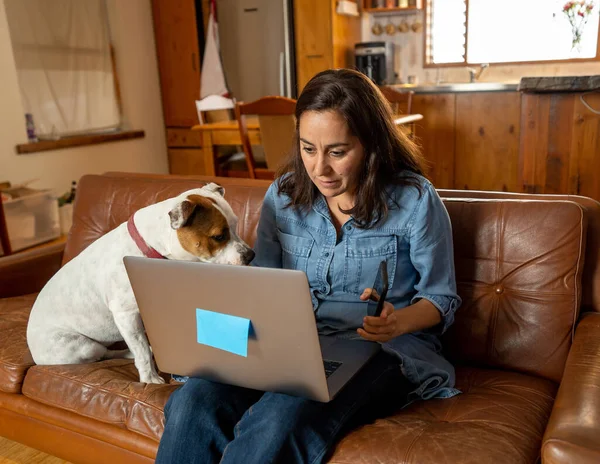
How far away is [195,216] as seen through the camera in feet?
5.27

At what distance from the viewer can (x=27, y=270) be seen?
2.26 m

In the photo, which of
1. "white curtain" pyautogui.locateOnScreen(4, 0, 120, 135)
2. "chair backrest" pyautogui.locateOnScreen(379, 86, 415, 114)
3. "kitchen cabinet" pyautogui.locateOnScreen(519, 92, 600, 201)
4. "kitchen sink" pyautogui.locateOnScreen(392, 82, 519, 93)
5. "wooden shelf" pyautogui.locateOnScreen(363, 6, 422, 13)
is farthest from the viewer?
"wooden shelf" pyautogui.locateOnScreen(363, 6, 422, 13)

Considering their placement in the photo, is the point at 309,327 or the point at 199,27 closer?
the point at 309,327

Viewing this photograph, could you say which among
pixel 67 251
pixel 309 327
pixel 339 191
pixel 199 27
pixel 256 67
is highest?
pixel 199 27

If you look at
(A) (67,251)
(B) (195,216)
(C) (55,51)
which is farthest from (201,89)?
(B) (195,216)

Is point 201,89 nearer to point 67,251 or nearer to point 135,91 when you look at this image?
point 135,91

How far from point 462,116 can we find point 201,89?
97.5 inches

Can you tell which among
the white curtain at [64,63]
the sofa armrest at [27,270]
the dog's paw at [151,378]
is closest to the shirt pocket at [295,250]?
the dog's paw at [151,378]

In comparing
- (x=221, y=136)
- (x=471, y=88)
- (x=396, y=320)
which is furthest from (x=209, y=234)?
(x=471, y=88)

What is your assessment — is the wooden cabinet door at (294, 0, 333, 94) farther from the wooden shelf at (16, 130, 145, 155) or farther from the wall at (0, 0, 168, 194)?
the wooden shelf at (16, 130, 145, 155)

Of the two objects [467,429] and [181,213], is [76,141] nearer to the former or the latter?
[181,213]

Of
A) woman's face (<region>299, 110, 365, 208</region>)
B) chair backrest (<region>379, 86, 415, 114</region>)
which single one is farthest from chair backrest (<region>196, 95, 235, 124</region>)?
woman's face (<region>299, 110, 365, 208</region>)

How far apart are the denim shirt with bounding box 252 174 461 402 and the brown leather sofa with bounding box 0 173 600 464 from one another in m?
0.11

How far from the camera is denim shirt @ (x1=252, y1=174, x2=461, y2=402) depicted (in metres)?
1.41
